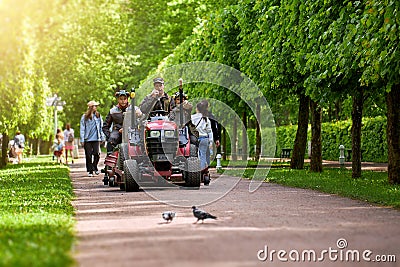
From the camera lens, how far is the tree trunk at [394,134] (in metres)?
20.6

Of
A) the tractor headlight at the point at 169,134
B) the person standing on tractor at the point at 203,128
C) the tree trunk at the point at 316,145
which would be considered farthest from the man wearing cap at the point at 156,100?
the tree trunk at the point at 316,145

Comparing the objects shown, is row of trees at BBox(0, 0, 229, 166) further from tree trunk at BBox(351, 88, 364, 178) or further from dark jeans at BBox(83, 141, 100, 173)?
tree trunk at BBox(351, 88, 364, 178)

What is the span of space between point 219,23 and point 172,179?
643 inches

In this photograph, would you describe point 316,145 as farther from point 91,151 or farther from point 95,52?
point 95,52

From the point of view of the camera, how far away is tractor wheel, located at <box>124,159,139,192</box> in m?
17.7

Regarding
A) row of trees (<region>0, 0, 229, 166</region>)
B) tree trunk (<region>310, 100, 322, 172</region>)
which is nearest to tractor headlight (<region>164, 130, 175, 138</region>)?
row of trees (<region>0, 0, 229, 166</region>)

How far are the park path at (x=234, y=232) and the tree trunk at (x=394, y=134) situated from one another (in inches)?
206

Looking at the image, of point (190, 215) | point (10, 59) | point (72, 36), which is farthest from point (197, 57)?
point (190, 215)

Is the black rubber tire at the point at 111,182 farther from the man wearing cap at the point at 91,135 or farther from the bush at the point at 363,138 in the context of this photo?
the bush at the point at 363,138

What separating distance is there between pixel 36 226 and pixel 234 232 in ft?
8.45

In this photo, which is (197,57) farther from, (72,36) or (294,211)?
(294,211)

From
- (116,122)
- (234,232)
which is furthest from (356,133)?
(234,232)

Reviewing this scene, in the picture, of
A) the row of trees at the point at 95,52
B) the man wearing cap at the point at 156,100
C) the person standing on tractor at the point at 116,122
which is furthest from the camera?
the row of trees at the point at 95,52

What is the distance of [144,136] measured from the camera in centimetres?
1820
